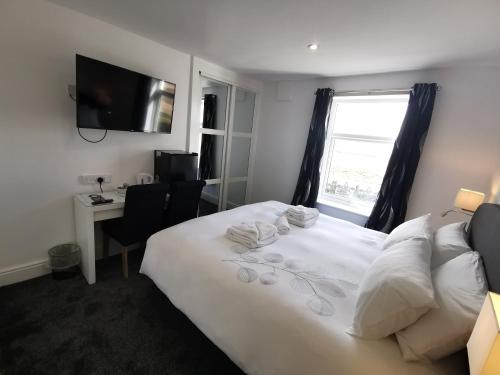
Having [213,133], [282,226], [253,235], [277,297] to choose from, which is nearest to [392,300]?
[277,297]

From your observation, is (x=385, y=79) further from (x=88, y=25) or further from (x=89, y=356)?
(x=89, y=356)

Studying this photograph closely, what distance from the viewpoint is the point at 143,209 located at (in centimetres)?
212

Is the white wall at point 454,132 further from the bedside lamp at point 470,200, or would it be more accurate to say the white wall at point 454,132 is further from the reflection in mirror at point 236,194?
Answer: the reflection in mirror at point 236,194

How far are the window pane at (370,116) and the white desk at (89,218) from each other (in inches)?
113

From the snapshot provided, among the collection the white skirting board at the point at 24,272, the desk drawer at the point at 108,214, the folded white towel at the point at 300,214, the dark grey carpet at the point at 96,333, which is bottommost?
the dark grey carpet at the point at 96,333

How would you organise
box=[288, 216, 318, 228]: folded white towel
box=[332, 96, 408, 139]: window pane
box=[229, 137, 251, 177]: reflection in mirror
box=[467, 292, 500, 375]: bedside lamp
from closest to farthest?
box=[467, 292, 500, 375]: bedside lamp
box=[288, 216, 318, 228]: folded white towel
box=[332, 96, 408, 139]: window pane
box=[229, 137, 251, 177]: reflection in mirror

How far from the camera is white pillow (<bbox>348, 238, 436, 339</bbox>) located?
37.5 inches

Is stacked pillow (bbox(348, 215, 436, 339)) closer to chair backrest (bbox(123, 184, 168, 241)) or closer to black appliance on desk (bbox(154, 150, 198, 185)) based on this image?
chair backrest (bbox(123, 184, 168, 241))

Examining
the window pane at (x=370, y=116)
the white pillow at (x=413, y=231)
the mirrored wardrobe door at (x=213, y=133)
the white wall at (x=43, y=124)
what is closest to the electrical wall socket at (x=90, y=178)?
the white wall at (x=43, y=124)

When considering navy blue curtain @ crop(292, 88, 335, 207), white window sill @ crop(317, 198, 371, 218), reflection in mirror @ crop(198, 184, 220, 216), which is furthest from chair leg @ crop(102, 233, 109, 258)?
white window sill @ crop(317, 198, 371, 218)

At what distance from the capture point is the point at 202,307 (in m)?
1.38

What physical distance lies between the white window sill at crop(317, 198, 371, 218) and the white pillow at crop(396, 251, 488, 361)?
2066 mm

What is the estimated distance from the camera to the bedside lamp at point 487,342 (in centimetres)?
60

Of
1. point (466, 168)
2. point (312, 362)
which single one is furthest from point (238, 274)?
point (466, 168)
